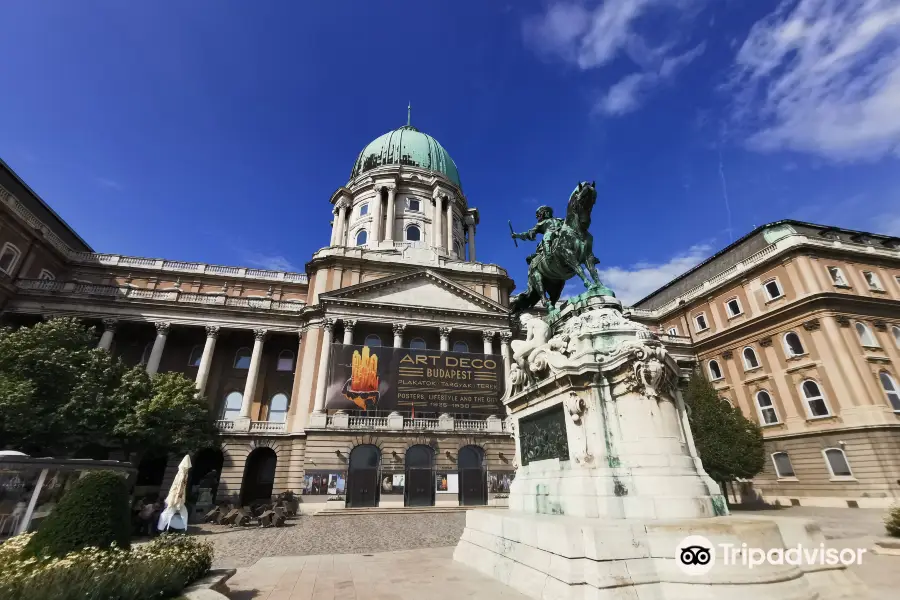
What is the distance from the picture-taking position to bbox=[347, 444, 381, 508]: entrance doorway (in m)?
23.9

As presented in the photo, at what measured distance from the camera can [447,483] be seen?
24.6 metres

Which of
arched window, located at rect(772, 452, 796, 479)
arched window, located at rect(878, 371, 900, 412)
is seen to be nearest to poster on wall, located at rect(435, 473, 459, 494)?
arched window, located at rect(772, 452, 796, 479)

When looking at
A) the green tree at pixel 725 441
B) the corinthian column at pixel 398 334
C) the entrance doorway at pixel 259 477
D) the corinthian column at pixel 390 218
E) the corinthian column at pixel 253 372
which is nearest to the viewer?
the green tree at pixel 725 441

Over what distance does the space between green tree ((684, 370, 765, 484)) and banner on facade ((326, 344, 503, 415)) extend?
11708 millimetres

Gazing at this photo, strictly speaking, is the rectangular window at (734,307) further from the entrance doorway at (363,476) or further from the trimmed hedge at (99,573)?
the trimmed hedge at (99,573)

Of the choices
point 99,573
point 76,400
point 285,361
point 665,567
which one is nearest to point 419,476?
point 285,361

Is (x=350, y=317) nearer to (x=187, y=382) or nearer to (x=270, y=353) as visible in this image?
(x=270, y=353)

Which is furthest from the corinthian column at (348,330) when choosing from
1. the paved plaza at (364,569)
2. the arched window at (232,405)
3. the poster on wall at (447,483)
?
the paved plaza at (364,569)

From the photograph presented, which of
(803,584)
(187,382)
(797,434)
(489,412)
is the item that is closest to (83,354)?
(187,382)

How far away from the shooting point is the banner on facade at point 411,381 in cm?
2623

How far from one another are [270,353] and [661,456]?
3241 centimetres

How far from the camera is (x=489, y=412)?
91.3 ft

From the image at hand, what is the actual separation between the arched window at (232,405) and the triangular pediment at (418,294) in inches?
402

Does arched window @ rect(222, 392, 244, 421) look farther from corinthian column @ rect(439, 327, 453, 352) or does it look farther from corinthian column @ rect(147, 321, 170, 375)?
corinthian column @ rect(439, 327, 453, 352)
